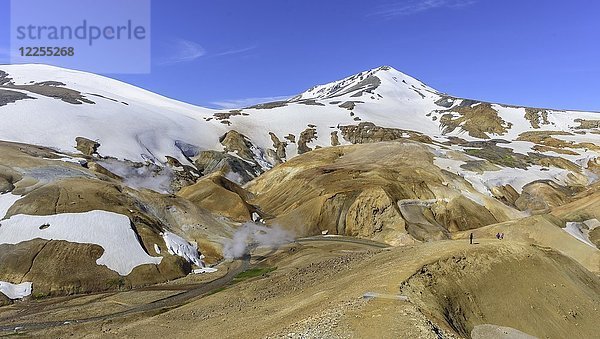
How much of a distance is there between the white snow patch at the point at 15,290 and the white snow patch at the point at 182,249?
41.7ft

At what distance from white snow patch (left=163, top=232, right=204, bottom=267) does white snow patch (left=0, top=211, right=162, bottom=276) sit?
2.71 m

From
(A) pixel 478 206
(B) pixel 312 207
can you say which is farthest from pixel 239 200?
(A) pixel 478 206

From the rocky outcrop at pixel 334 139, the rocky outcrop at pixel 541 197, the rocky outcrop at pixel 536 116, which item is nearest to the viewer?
the rocky outcrop at pixel 541 197

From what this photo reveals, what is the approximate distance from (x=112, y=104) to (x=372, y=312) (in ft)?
396

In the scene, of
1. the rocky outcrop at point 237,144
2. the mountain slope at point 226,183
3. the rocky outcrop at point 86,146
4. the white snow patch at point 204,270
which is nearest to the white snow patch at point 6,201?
the mountain slope at point 226,183

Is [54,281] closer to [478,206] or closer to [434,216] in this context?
[434,216]

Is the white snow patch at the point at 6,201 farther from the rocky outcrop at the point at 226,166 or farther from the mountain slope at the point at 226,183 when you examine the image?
the rocky outcrop at the point at 226,166

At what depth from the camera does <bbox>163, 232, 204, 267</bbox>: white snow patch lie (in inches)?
1764

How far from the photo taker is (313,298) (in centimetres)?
2523

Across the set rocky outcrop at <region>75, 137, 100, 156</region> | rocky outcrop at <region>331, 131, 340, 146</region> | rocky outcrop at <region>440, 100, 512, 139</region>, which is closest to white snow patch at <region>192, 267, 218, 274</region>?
rocky outcrop at <region>75, 137, 100, 156</region>

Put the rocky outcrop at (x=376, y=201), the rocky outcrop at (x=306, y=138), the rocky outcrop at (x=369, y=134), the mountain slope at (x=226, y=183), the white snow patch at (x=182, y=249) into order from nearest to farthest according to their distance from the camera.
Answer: the mountain slope at (x=226, y=183), the white snow patch at (x=182, y=249), the rocky outcrop at (x=376, y=201), the rocky outcrop at (x=306, y=138), the rocky outcrop at (x=369, y=134)

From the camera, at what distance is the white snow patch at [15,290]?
34.0 m

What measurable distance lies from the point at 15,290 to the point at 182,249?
15.0 metres

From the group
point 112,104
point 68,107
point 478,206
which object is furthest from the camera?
point 112,104
